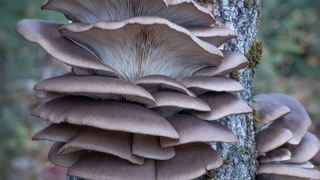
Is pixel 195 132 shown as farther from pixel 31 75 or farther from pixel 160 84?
pixel 31 75

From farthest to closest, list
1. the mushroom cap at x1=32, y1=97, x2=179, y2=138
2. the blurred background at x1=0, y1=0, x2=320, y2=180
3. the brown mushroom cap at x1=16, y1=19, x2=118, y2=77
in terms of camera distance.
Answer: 1. the blurred background at x1=0, y1=0, x2=320, y2=180
2. the brown mushroom cap at x1=16, y1=19, x2=118, y2=77
3. the mushroom cap at x1=32, y1=97, x2=179, y2=138

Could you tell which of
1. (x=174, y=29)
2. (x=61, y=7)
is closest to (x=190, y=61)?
(x=174, y=29)

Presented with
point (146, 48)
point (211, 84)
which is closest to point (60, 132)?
point (146, 48)

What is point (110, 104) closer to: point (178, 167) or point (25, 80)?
point (178, 167)

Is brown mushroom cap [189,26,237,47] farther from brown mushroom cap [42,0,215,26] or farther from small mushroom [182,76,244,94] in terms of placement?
small mushroom [182,76,244,94]

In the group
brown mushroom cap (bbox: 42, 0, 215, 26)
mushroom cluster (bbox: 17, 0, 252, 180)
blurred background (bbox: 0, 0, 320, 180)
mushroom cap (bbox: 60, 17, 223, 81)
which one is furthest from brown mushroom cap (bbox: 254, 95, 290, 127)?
blurred background (bbox: 0, 0, 320, 180)

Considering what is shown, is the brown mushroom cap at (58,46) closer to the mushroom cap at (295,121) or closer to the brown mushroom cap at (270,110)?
the brown mushroom cap at (270,110)
